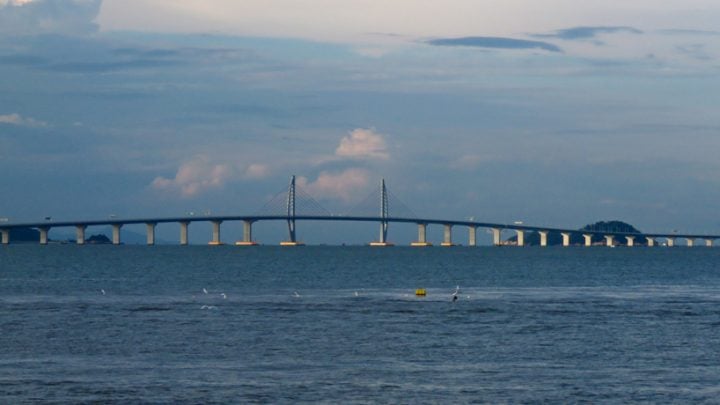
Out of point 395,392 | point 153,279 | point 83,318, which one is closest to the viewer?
point 395,392

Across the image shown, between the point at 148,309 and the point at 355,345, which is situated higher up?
the point at 148,309

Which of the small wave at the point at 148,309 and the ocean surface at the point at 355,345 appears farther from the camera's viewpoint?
the small wave at the point at 148,309

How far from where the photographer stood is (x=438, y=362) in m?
41.4

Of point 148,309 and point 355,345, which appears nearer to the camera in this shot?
point 355,345

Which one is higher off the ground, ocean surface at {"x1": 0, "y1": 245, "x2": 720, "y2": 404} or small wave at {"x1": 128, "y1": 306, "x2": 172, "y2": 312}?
small wave at {"x1": 128, "y1": 306, "x2": 172, "y2": 312}

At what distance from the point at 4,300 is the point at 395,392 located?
43050mm

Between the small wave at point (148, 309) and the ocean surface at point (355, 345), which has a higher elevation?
the small wave at point (148, 309)

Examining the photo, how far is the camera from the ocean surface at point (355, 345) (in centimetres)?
3459

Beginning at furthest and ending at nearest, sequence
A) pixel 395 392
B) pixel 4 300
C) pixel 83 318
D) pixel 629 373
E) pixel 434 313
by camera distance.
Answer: pixel 4 300 < pixel 434 313 < pixel 83 318 < pixel 629 373 < pixel 395 392

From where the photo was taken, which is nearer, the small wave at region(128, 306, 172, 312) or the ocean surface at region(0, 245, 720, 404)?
the ocean surface at region(0, 245, 720, 404)

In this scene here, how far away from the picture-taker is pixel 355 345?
4625 cm

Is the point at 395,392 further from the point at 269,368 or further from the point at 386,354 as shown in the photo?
the point at 386,354

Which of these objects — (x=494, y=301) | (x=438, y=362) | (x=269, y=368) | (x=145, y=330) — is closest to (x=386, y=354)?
(x=438, y=362)

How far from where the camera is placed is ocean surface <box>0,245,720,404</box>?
34.6 metres
